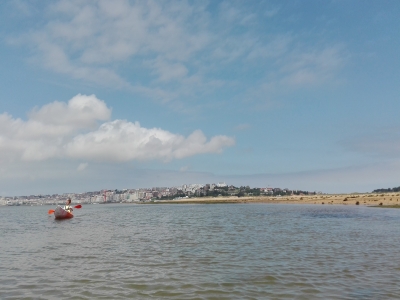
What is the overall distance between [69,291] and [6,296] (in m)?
2.40

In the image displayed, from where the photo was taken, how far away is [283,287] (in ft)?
45.1

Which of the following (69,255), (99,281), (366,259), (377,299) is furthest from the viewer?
(69,255)

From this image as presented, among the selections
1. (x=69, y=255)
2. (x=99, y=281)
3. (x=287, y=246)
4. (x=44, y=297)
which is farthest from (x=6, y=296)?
(x=287, y=246)

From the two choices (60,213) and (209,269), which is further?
(60,213)

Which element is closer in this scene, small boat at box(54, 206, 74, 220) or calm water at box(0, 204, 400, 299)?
calm water at box(0, 204, 400, 299)

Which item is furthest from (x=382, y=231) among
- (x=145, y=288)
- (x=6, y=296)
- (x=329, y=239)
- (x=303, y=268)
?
(x=6, y=296)

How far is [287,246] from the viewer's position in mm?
24375

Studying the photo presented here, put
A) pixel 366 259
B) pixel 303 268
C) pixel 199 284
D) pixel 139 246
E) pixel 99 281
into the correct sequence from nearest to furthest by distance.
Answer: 1. pixel 199 284
2. pixel 99 281
3. pixel 303 268
4. pixel 366 259
5. pixel 139 246

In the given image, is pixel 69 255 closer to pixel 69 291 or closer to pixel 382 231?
pixel 69 291

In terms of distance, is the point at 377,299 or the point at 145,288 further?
the point at 145,288

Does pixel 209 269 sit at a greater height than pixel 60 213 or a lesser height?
greater

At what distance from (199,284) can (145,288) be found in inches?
90.6

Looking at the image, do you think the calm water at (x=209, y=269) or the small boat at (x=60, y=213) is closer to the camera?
the calm water at (x=209, y=269)

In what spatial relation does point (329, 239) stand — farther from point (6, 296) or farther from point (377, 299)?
point (6, 296)
